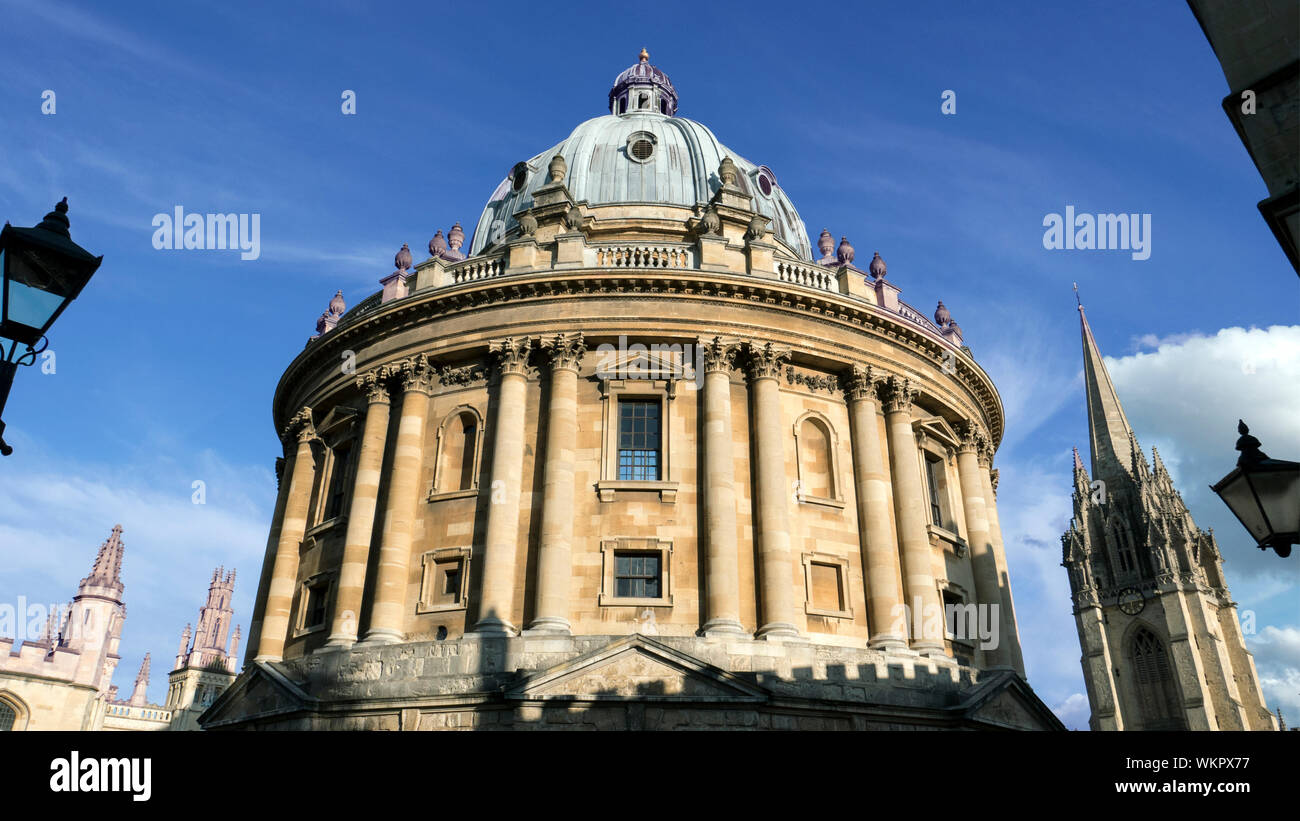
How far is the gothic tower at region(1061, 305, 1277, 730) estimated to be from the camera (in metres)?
77.8

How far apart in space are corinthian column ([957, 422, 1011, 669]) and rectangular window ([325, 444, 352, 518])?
20632 mm

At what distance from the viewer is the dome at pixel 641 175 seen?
3622 centimetres

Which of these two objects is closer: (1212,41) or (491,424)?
(1212,41)

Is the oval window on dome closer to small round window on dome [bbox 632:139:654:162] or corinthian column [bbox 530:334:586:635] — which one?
small round window on dome [bbox 632:139:654:162]

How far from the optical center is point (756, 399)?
25.7 metres

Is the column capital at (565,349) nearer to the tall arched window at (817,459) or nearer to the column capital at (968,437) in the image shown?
the tall arched window at (817,459)

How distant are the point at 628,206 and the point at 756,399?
→ 39.1ft

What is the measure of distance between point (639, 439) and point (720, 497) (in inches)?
131

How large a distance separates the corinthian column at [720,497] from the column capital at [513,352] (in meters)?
5.14

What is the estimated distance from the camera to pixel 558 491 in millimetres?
23609

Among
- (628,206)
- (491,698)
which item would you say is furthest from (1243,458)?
(628,206)

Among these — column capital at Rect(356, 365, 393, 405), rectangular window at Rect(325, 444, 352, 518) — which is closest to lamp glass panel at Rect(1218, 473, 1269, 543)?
column capital at Rect(356, 365, 393, 405)

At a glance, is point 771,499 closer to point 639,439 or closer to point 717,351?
point 639,439
